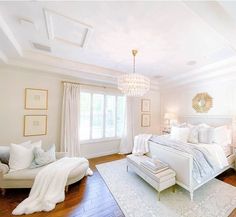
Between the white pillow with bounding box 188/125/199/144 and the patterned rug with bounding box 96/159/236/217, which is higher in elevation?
the white pillow with bounding box 188/125/199/144

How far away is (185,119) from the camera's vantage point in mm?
4520

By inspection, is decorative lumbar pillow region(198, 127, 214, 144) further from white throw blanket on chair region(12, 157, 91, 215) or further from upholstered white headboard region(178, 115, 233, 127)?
white throw blanket on chair region(12, 157, 91, 215)

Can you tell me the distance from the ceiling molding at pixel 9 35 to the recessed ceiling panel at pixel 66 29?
1.91 ft

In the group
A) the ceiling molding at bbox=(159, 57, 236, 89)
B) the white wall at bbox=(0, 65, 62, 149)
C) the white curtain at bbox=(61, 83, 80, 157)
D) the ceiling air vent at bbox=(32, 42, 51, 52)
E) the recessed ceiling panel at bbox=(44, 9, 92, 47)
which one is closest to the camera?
the recessed ceiling panel at bbox=(44, 9, 92, 47)

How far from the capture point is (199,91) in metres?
4.12

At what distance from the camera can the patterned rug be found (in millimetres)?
1889

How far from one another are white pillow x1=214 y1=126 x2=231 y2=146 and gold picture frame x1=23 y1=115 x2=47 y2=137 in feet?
14.5

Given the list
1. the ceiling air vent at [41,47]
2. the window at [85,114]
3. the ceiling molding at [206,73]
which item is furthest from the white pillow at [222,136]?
the ceiling air vent at [41,47]

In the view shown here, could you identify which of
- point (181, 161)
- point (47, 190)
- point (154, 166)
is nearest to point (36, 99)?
point (47, 190)

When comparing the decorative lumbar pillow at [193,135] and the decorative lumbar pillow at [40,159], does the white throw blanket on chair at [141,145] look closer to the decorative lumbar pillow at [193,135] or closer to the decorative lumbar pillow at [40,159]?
the decorative lumbar pillow at [193,135]

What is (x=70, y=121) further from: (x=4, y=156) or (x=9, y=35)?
(x=9, y=35)

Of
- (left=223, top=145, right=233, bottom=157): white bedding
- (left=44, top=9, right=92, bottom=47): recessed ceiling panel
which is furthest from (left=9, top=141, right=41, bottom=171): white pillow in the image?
(left=223, top=145, right=233, bottom=157): white bedding

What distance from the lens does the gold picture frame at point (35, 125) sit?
322 cm

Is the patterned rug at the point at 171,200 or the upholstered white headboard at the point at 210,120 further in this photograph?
the upholstered white headboard at the point at 210,120
